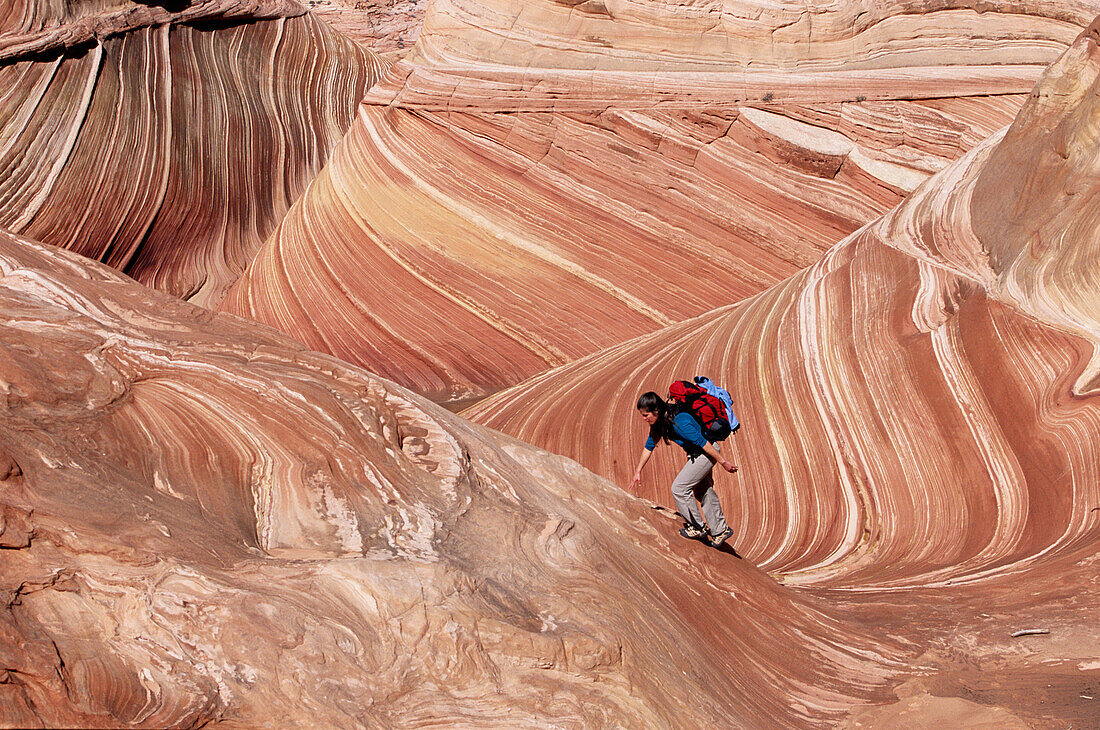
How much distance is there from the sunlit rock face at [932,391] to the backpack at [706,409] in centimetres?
188

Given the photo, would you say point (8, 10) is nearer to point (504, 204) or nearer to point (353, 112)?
point (353, 112)

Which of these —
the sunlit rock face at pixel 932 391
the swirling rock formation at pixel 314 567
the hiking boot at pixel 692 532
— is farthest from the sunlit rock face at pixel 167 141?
the hiking boot at pixel 692 532

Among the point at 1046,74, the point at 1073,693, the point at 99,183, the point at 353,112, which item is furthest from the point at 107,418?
the point at 353,112

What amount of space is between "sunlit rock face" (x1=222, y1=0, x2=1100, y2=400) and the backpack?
18.5ft

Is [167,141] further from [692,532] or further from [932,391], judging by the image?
[692,532]

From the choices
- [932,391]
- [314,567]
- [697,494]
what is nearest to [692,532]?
[697,494]

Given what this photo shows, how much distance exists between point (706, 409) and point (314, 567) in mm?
2314

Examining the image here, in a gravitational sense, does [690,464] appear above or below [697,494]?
above

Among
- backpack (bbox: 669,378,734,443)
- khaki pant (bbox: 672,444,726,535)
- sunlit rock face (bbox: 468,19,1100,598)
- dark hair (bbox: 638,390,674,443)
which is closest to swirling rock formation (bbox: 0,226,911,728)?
khaki pant (bbox: 672,444,726,535)

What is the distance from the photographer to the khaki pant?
17.9 feet

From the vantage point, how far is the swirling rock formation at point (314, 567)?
11.0 ft

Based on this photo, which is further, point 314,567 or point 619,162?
point 619,162

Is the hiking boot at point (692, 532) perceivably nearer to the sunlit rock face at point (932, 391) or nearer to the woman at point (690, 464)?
the woman at point (690, 464)

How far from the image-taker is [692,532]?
5738mm
